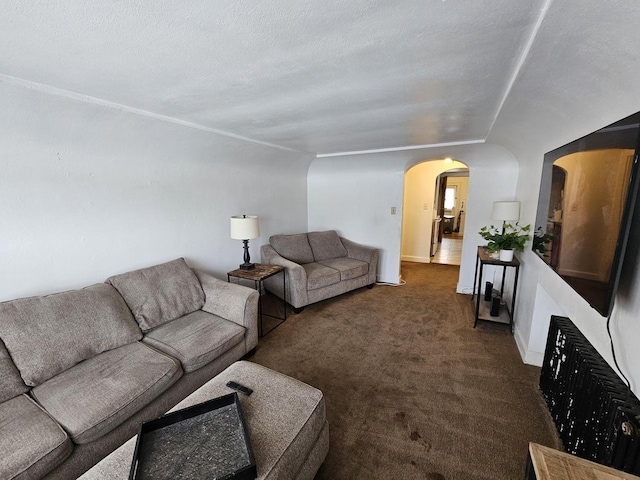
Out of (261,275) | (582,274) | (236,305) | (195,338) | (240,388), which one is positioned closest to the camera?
(582,274)

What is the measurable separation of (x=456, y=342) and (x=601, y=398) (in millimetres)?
1529

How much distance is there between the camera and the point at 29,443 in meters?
1.15

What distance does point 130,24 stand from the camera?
98cm

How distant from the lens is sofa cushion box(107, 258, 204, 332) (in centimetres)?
208

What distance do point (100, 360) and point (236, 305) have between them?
35.8 inches

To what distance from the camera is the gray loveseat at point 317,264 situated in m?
3.19

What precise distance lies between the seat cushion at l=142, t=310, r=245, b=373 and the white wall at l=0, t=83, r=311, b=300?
2.41ft

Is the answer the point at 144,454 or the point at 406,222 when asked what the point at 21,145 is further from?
the point at 406,222

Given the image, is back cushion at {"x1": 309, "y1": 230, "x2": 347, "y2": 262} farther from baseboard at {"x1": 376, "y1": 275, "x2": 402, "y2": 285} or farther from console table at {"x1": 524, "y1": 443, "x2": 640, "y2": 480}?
console table at {"x1": 524, "y1": 443, "x2": 640, "y2": 480}

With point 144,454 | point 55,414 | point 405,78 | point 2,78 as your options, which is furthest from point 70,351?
point 405,78

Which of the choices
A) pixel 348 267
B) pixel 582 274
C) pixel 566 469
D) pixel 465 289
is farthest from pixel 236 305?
pixel 465 289

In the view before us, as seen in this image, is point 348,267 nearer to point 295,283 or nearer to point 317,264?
point 317,264

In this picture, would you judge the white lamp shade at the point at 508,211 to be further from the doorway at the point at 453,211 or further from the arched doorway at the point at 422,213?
the doorway at the point at 453,211

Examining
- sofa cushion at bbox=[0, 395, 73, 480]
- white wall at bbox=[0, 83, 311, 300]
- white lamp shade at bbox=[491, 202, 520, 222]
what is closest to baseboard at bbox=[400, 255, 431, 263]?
white lamp shade at bbox=[491, 202, 520, 222]
